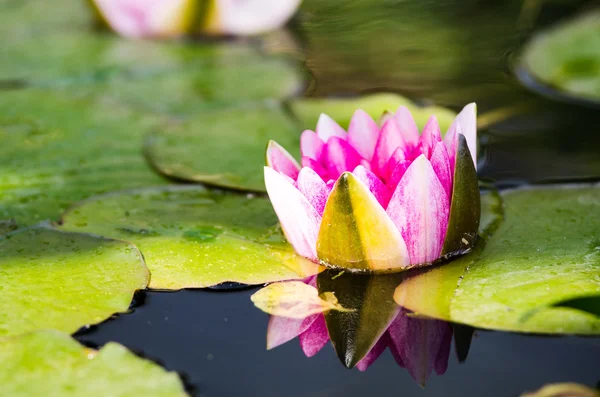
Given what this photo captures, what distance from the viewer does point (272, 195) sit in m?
1.31

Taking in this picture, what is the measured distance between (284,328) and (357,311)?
0.13 meters

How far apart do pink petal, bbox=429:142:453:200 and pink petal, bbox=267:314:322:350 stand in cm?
35

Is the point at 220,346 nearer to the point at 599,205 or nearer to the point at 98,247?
the point at 98,247

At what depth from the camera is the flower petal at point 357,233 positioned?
1202 mm

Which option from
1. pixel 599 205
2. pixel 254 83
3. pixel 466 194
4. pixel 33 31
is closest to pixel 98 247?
pixel 466 194

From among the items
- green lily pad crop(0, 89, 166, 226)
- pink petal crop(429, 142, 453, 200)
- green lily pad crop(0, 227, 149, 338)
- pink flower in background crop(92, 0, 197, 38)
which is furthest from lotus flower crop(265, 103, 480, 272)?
pink flower in background crop(92, 0, 197, 38)

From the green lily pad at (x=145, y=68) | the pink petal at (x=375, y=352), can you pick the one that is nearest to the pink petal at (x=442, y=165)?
the pink petal at (x=375, y=352)

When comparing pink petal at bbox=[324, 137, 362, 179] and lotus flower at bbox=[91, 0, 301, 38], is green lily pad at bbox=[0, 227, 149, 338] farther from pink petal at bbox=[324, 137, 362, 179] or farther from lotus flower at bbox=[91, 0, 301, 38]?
lotus flower at bbox=[91, 0, 301, 38]

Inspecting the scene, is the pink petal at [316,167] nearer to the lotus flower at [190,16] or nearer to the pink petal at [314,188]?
the pink petal at [314,188]

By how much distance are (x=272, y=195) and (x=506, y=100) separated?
1.27m

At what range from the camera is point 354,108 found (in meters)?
2.15

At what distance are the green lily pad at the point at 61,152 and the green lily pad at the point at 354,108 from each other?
0.47 meters

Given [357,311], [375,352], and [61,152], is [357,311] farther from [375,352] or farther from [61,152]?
[61,152]

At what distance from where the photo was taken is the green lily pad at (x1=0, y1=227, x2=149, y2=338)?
117cm
